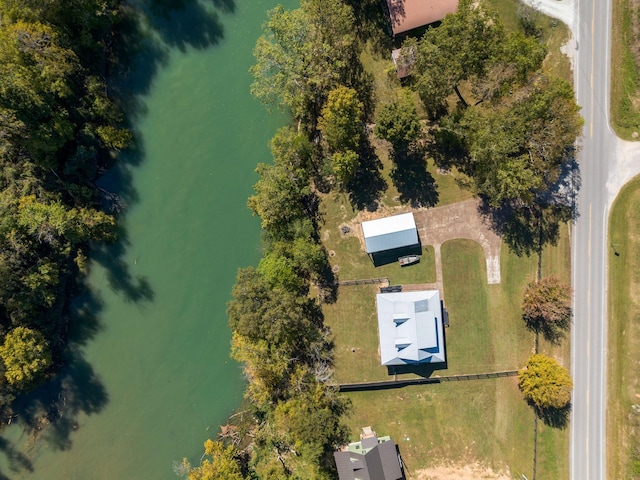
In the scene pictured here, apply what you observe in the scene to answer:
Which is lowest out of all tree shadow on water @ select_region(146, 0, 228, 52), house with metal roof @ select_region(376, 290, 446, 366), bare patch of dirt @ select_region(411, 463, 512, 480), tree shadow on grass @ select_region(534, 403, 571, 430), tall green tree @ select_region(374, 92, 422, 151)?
bare patch of dirt @ select_region(411, 463, 512, 480)

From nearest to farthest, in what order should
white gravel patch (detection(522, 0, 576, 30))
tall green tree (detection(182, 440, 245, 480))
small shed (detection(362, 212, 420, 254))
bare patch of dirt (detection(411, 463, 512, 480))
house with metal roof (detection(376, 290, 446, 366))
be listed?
tall green tree (detection(182, 440, 245, 480)) < house with metal roof (detection(376, 290, 446, 366)) < small shed (detection(362, 212, 420, 254)) < white gravel patch (detection(522, 0, 576, 30)) < bare patch of dirt (detection(411, 463, 512, 480))

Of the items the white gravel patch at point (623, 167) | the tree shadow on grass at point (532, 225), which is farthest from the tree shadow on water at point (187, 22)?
the white gravel patch at point (623, 167)

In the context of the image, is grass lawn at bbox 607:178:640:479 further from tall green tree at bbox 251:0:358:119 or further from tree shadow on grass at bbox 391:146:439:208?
tall green tree at bbox 251:0:358:119

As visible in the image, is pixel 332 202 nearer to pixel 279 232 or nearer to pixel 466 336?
pixel 279 232

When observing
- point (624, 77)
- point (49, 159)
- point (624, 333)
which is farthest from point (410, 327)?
point (49, 159)

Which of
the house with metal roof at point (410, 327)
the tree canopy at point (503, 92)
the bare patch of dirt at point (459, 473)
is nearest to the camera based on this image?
the tree canopy at point (503, 92)

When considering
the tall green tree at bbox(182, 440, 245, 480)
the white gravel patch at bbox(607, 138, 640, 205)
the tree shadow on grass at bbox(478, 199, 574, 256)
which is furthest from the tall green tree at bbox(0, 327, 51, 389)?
the white gravel patch at bbox(607, 138, 640, 205)

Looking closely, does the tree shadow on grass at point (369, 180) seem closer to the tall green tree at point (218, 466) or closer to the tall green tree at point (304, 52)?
the tall green tree at point (304, 52)
